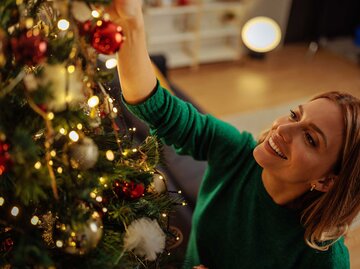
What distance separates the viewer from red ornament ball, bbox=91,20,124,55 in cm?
57

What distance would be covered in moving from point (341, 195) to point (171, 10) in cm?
286

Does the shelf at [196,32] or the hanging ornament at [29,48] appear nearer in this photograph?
the hanging ornament at [29,48]

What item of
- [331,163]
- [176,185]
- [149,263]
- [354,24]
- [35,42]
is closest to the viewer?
[35,42]

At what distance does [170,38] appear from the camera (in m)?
3.69

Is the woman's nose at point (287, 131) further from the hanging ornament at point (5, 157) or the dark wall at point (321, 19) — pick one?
the dark wall at point (321, 19)

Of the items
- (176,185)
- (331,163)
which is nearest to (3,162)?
(331,163)

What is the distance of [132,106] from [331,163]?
52 centimetres

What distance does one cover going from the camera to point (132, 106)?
901 mm

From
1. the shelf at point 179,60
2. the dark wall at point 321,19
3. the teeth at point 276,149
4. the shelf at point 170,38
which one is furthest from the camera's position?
the dark wall at point 321,19

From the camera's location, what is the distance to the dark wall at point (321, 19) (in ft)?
13.7

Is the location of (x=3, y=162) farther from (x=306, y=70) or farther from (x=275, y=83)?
(x=306, y=70)

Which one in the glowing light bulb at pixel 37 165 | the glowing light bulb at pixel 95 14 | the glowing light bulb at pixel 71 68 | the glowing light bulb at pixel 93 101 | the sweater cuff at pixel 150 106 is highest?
the glowing light bulb at pixel 95 14

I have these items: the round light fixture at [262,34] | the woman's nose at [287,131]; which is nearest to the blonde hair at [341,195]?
the woman's nose at [287,131]

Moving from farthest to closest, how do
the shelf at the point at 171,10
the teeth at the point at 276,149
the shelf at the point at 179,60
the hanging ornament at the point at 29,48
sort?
the shelf at the point at 179,60
the shelf at the point at 171,10
the teeth at the point at 276,149
the hanging ornament at the point at 29,48
